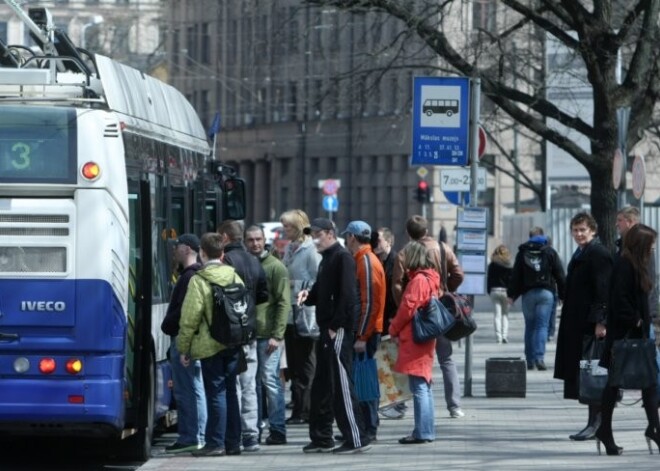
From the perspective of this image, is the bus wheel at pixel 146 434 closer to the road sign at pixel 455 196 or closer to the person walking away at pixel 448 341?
the person walking away at pixel 448 341

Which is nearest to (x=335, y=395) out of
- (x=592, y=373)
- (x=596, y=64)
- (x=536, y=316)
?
(x=592, y=373)

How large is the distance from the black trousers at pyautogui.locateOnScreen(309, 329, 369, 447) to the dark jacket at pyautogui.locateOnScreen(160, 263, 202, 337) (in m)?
1.09

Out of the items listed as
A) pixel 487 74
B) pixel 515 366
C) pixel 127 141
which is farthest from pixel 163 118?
pixel 487 74

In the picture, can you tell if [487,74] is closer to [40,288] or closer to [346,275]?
[346,275]


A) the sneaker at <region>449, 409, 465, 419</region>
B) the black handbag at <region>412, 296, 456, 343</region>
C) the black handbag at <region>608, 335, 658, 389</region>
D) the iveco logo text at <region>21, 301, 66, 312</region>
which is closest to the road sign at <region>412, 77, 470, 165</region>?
the sneaker at <region>449, 409, 465, 419</region>

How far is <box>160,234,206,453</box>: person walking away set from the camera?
14.9 m

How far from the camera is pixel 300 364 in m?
17.3

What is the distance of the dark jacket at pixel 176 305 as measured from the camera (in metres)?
14.5

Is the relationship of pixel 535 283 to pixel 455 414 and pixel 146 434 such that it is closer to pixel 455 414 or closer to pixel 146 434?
pixel 455 414

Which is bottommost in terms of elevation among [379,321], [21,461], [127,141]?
[21,461]

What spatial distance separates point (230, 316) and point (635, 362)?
2922mm

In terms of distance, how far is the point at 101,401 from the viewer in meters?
13.1

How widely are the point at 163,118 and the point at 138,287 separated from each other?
2333 mm

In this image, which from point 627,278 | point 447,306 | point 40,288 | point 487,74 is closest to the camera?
point 40,288
